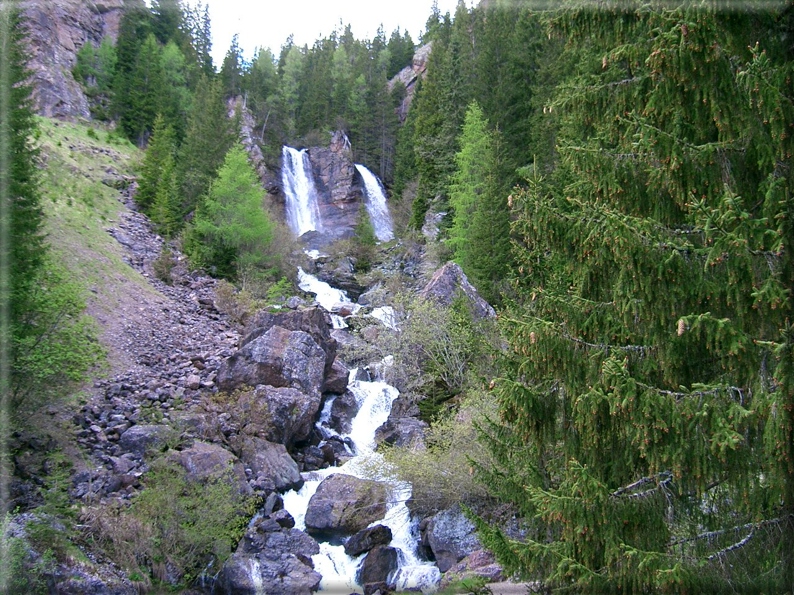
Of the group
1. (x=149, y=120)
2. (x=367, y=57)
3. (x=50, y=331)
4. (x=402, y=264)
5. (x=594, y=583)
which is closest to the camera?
(x=594, y=583)

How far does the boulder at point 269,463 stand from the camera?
61.1 feet

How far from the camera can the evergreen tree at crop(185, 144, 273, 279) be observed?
3306cm

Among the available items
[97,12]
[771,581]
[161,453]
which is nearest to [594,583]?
[771,581]

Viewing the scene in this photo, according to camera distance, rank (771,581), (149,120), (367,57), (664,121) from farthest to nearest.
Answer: (367,57), (149,120), (664,121), (771,581)

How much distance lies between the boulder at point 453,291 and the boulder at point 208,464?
10.2 meters

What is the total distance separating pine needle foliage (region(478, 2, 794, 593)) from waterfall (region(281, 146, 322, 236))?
146 ft

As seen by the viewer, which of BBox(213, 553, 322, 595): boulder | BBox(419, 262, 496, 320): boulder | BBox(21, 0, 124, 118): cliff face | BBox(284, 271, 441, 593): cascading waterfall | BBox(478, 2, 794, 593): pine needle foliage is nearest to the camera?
BBox(478, 2, 794, 593): pine needle foliage

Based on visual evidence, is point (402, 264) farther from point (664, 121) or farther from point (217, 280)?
point (664, 121)

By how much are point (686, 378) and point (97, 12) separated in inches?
2563

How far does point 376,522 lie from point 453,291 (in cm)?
1084

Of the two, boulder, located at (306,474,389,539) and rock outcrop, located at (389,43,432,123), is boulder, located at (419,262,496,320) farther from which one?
rock outcrop, located at (389,43,432,123)

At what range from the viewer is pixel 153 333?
2406cm

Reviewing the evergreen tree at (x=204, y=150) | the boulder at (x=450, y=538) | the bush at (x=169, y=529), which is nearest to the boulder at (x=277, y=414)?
the bush at (x=169, y=529)

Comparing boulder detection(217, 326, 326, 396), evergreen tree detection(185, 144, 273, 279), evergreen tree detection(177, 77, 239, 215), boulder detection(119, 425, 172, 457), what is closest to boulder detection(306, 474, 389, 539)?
boulder detection(119, 425, 172, 457)
